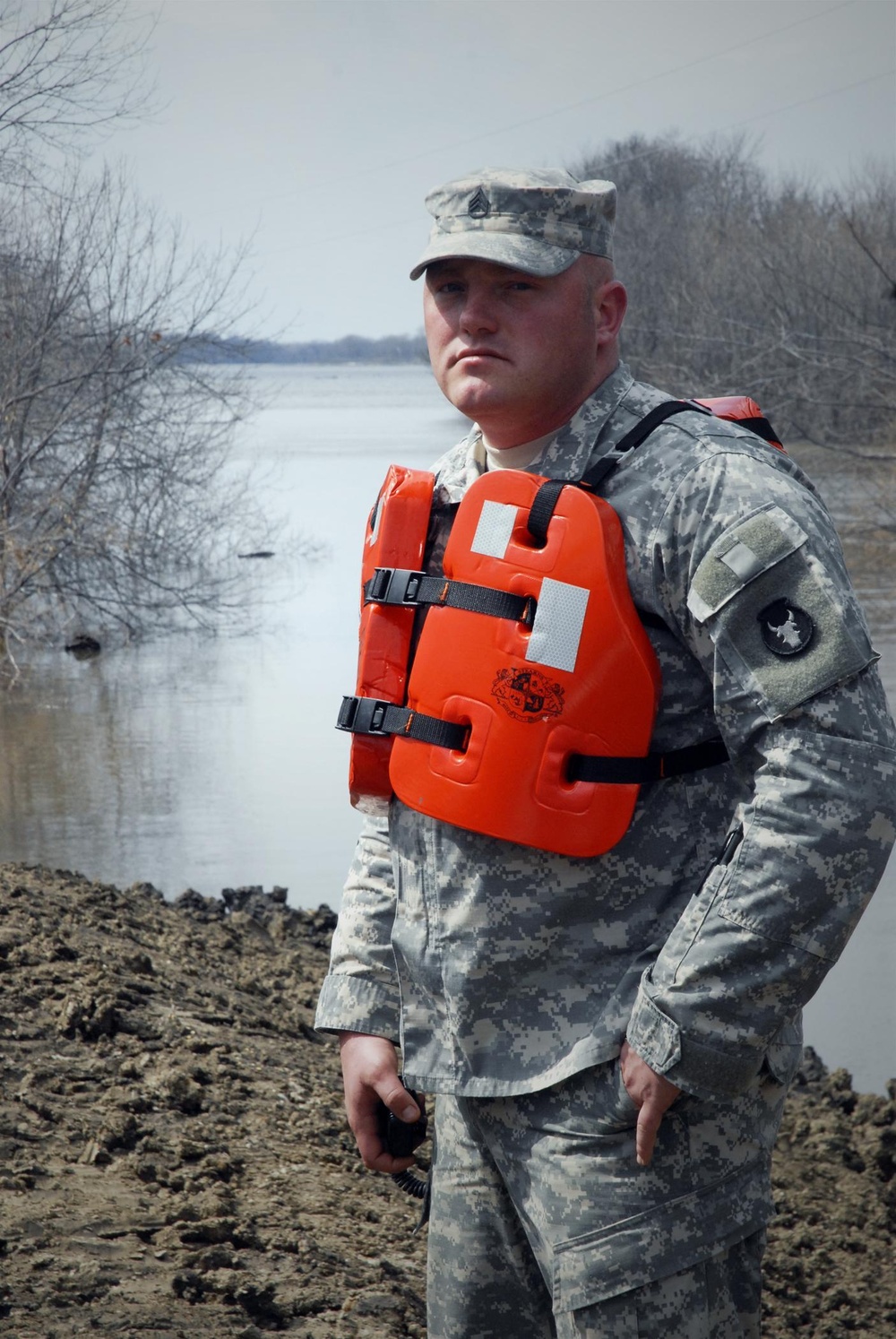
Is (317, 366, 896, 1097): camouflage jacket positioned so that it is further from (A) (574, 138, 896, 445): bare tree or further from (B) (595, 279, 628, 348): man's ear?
(A) (574, 138, 896, 445): bare tree

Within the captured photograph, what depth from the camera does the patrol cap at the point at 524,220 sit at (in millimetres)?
1765

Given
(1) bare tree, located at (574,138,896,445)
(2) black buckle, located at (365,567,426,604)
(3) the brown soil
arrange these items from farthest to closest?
1. (1) bare tree, located at (574,138,896,445)
2. (3) the brown soil
3. (2) black buckle, located at (365,567,426,604)

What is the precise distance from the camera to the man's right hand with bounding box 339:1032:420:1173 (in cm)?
196

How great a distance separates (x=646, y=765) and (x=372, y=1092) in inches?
26.1

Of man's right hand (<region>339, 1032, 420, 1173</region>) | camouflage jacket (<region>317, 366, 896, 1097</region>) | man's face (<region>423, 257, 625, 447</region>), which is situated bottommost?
man's right hand (<region>339, 1032, 420, 1173</region>)

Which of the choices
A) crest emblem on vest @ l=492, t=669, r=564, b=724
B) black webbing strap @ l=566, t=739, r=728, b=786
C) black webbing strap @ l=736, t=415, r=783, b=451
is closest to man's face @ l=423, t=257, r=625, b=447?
black webbing strap @ l=736, t=415, r=783, b=451

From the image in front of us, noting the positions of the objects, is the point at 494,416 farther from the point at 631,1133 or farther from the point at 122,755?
the point at 122,755

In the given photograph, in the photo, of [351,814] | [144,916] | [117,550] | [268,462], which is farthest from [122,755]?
[268,462]

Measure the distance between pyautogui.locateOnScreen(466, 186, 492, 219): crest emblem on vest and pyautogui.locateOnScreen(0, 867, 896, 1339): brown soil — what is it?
188cm

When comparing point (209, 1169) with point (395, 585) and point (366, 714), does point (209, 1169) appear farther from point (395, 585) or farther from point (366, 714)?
point (395, 585)

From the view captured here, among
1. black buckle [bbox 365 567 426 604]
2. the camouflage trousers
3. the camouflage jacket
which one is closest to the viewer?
the camouflage jacket

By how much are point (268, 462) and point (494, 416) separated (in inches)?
1290

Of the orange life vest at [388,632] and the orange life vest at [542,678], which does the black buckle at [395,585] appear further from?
the orange life vest at [542,678]

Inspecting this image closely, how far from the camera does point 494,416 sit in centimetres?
185
